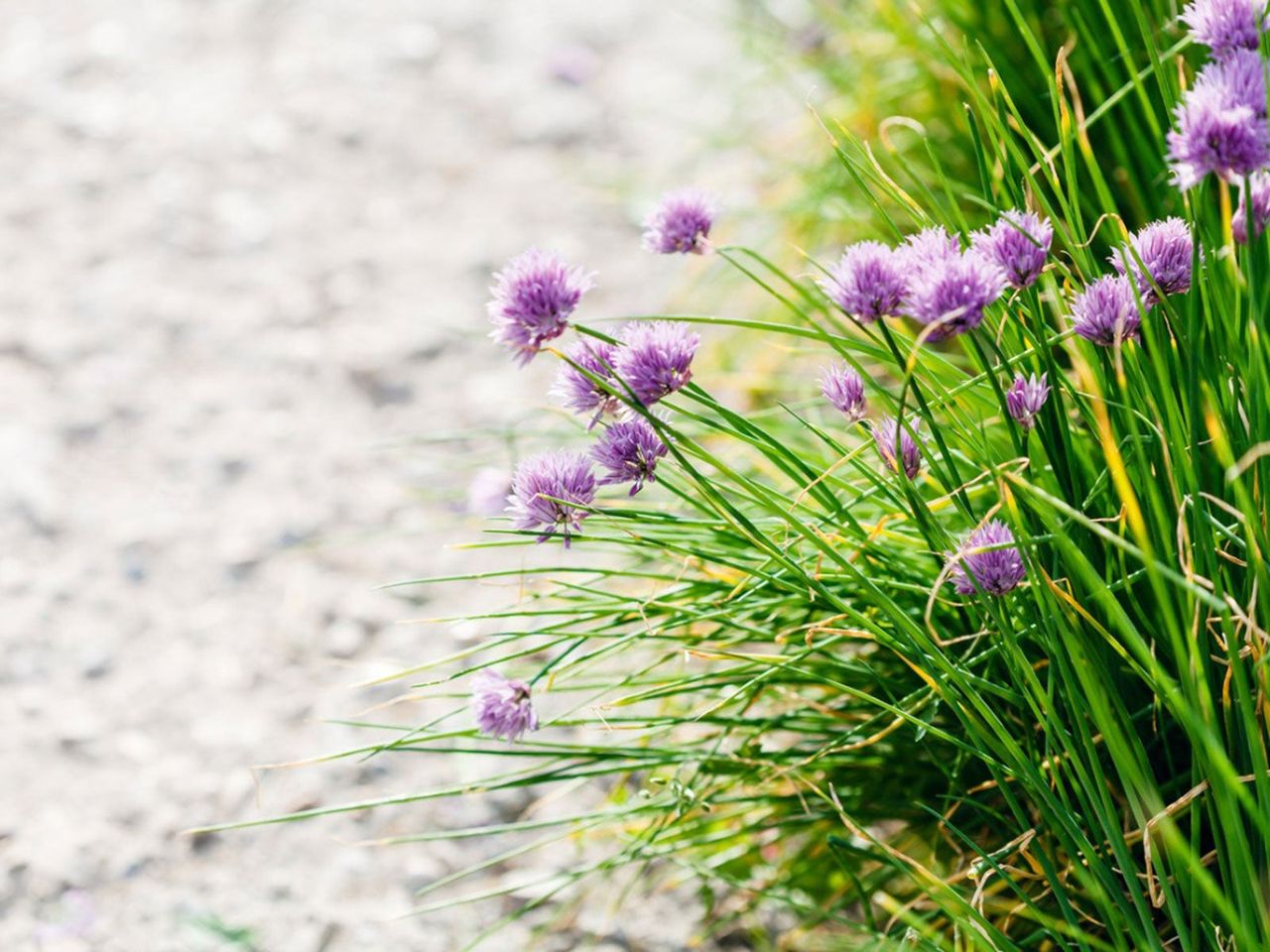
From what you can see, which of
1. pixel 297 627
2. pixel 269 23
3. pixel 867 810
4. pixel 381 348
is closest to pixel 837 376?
pixel 867 810

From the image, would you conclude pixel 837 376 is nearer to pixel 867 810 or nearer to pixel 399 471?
pixel 867 810

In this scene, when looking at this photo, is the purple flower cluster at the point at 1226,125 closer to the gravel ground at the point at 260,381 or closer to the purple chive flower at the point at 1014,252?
the purple chive flower at the point at 1014,252

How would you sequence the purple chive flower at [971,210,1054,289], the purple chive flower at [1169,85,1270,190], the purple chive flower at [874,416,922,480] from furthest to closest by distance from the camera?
the purple chive flower at [874,416,922,480] → the purple chive flower at [971,210,1054,289] → the purple chive flower at [1169,85,1270,190]

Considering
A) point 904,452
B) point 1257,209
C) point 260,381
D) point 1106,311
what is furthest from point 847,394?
point 260,381

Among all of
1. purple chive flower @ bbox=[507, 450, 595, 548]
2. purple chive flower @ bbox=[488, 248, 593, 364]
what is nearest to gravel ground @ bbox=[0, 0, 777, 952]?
purple chive flower @ bbox=[507, 450, 595, 548]

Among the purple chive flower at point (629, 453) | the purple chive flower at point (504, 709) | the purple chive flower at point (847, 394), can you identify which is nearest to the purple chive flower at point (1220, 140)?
the purple chive flower at point (847, 394)

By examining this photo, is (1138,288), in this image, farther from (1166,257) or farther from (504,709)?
(504,709)

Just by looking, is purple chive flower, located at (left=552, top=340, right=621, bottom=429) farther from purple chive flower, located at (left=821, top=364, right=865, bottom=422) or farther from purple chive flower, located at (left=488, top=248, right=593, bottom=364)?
purple chive flower, located at (left=821, top=364, right=865, bottom=422)
